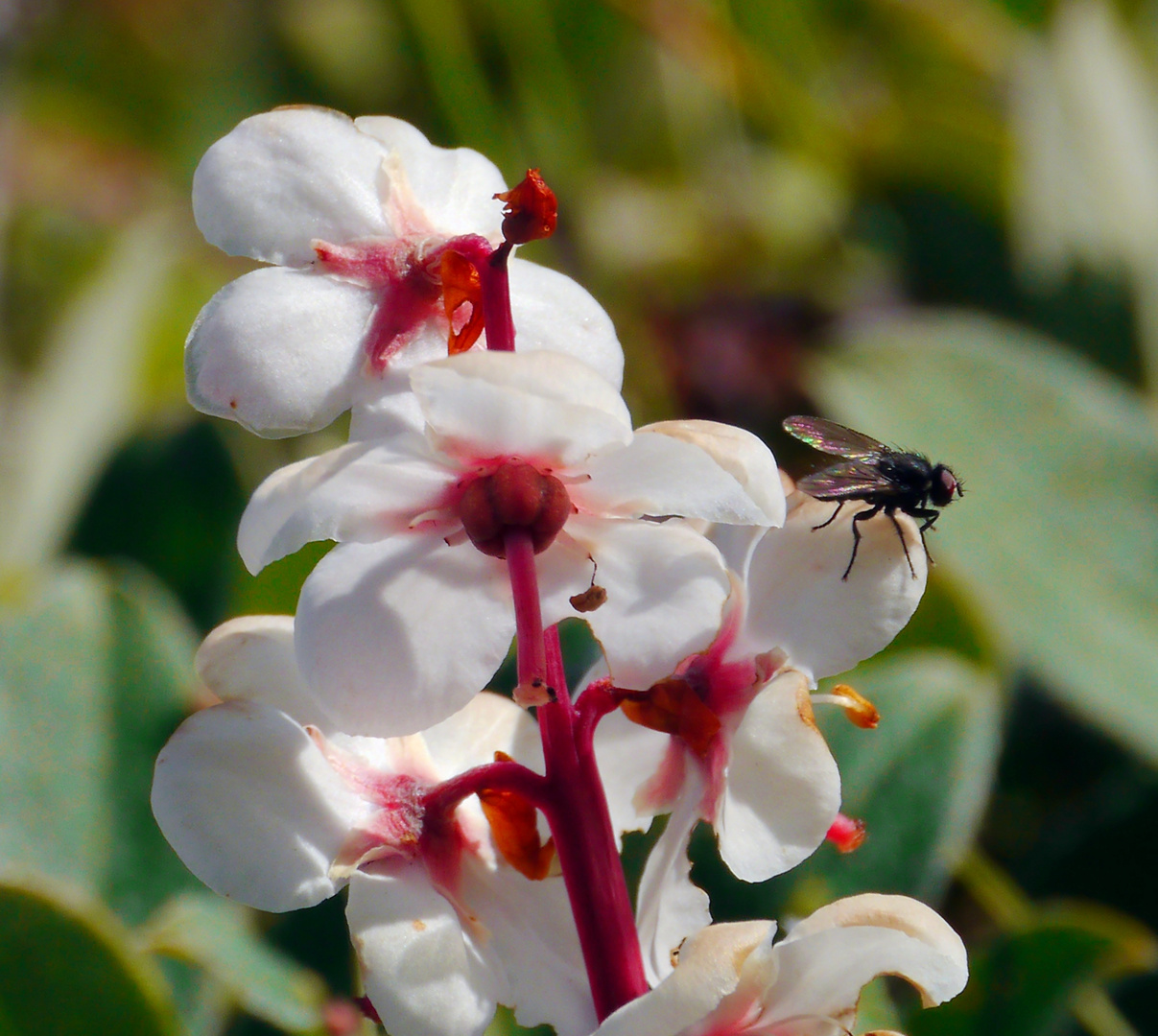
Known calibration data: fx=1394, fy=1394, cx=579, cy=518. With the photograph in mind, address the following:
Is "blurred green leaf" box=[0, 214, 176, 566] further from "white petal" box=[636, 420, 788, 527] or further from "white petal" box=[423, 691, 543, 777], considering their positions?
"white petal" box=[636, 420, 788, 527]

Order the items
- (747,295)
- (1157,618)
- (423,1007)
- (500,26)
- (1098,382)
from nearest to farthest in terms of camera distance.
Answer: (423,1007), (1157,618), (1098,382), (500,26), (747,295)

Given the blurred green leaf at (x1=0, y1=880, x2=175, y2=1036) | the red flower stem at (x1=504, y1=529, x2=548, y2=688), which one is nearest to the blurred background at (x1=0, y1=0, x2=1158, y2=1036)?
the blurred green leaf at (x1=0, y1=880, x2=175, y2=1036)

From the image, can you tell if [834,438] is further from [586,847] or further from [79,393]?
[79,393]

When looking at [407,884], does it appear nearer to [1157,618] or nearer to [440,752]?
[440,752]

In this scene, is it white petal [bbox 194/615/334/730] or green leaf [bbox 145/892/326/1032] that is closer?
white petal [bbox 194/615/334/730]

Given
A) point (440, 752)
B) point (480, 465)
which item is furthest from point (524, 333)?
Answer: point (440, 752)

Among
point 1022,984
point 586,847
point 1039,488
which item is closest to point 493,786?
point 586,847
